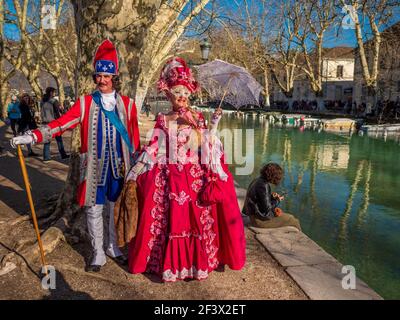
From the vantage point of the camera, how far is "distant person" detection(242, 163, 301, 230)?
16.0ft

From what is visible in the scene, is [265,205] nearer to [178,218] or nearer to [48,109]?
[178,218]

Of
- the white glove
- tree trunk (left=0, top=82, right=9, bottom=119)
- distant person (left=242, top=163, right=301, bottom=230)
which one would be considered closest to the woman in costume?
the white glove

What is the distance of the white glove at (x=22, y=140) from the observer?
3.04 metres

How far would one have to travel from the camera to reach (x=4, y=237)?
4.42 metres

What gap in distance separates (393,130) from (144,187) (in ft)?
73.5

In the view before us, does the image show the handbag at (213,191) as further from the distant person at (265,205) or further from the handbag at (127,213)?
the distant person at (265,205)

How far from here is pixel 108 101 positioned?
3.50 meters

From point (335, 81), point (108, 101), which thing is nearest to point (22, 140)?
point (108, 101)

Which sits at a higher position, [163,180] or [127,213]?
[163,180]

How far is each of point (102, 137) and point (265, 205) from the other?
2583 mm

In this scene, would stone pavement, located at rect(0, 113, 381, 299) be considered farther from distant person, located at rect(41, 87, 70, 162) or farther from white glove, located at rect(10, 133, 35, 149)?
distant person, located at rect(41, 87, 70, 162)

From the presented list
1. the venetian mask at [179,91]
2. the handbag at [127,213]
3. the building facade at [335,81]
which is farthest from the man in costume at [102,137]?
the building facade at [335,81]
